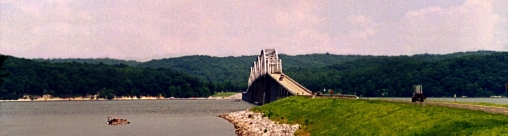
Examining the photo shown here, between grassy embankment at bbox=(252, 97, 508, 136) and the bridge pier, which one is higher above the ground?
the bridge pier

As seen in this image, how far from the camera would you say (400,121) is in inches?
1700

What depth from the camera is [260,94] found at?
19850 centimetres

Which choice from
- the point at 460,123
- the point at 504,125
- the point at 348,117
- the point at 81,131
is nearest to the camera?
the point at 504,125

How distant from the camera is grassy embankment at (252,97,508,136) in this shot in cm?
3497

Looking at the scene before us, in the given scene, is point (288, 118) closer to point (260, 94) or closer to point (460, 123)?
point (460, 123)

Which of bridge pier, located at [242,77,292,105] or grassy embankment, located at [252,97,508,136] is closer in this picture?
grassy embankment, located at [252,97,508,136]

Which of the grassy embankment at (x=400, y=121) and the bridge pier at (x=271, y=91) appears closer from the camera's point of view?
the grassy embankment at (x=400, y=121)

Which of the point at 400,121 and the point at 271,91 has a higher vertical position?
the point at 271,91

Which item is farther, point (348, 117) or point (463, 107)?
point (348, 117)

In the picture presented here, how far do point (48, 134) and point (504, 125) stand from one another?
69.5 m

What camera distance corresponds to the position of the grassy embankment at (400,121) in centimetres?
3497

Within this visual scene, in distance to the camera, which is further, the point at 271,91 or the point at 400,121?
the point at 271,91

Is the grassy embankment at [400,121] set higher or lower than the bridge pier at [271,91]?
lower

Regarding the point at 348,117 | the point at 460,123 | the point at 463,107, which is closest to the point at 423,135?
the point at 460,123
